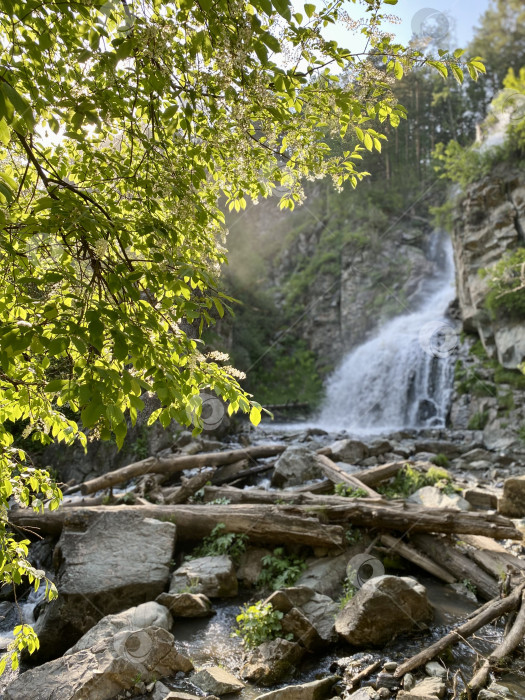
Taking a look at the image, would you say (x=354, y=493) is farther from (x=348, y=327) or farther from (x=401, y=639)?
(x=348, y=327)

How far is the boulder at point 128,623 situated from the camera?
441 cm

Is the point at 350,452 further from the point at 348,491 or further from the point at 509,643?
the point at 509,643

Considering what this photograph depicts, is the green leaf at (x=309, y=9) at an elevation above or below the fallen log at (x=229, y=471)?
above

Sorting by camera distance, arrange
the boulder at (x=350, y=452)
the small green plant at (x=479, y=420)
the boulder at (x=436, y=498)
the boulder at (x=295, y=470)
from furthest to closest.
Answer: the small green plant at (x=479, y=420) → the boulder at (x=350, y=452) → the boulder at (x=295, y=470) → the boulder at (x=436, y=498)

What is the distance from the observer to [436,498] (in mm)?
7988

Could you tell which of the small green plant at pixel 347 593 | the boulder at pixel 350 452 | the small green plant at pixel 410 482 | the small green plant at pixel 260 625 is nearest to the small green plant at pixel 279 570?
the small green plant at pixel 347 593

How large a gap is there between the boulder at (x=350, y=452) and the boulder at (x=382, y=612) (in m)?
6.53

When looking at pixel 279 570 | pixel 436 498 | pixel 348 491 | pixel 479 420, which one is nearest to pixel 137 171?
pixel 279 570

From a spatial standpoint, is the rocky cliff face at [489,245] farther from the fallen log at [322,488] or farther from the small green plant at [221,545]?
the small green plant at [221,545]

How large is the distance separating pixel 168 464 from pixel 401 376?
13243 mm

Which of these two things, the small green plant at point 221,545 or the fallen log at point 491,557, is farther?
the small green plant at point 221,545

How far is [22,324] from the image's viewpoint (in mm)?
1827

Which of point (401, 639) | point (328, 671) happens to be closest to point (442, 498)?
point (401, 639)

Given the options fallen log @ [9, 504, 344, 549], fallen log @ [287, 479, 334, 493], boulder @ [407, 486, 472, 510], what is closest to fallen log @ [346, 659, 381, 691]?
fallen log @ [9, 504, 344, 549]
